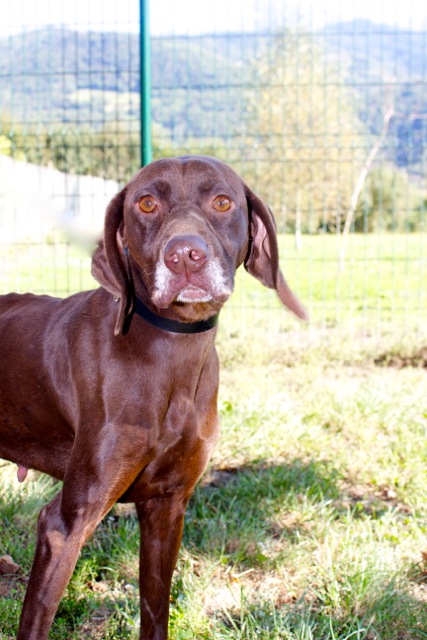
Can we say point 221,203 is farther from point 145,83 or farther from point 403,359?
point 403,359

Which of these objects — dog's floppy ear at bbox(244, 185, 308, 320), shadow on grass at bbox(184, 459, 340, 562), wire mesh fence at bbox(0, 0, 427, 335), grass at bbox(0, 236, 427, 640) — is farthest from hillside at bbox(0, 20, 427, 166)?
dog's floppy ear at bbox(244, 185, 308, 320)

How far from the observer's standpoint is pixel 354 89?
7102 mm

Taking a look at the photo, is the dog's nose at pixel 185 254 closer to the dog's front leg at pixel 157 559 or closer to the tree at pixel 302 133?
the dog's front leg at pixel 157 559

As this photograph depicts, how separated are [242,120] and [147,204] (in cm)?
445

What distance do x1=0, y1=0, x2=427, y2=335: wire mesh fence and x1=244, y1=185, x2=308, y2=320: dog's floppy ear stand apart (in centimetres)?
387

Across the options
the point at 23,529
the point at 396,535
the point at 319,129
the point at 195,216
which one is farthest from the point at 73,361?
the point at 319,129

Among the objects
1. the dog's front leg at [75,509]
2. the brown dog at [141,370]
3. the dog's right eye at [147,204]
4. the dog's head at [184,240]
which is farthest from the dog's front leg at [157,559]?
the dog's right eye at [147,204]

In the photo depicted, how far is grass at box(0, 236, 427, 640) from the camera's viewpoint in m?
3.05

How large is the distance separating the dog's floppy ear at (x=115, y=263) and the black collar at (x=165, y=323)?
0.16 ft

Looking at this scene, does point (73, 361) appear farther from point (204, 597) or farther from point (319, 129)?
point (319, 129)

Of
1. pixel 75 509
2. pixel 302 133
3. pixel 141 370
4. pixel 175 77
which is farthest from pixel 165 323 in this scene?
pixel 302 133

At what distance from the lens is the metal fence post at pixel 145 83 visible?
5.95 metres

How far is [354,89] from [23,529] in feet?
16.2

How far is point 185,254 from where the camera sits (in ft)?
7.76
